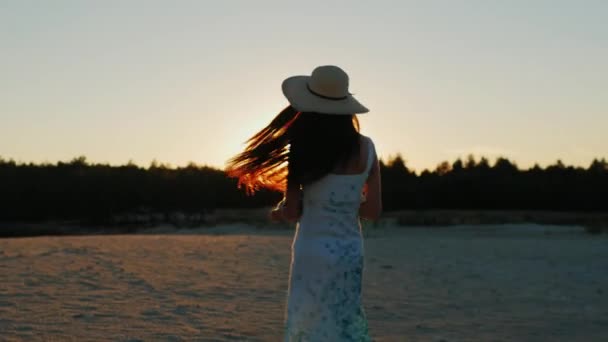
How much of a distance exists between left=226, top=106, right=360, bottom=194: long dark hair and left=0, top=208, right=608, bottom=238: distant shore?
27067 mm

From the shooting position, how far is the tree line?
4112 cm

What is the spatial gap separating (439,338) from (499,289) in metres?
4.41

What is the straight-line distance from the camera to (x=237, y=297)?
11.1m

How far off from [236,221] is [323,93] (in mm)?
32336

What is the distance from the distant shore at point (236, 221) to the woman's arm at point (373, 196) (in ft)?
88.2

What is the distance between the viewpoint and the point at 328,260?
4.27 metres

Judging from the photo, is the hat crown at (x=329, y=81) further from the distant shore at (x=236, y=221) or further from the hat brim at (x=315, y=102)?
the distant shore at (x=236, y=221)

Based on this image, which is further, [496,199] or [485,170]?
[485,170]

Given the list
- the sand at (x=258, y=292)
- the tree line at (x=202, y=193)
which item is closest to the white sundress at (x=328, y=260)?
the sand at (x=258, y=292)

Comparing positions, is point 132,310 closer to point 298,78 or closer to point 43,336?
point 43,336

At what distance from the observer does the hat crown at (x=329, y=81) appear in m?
4.22

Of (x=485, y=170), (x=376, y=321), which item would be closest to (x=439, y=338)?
(x=376, y=321)

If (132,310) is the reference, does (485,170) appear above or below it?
above

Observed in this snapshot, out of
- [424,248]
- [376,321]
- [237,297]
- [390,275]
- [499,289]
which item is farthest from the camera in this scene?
[424,248]
